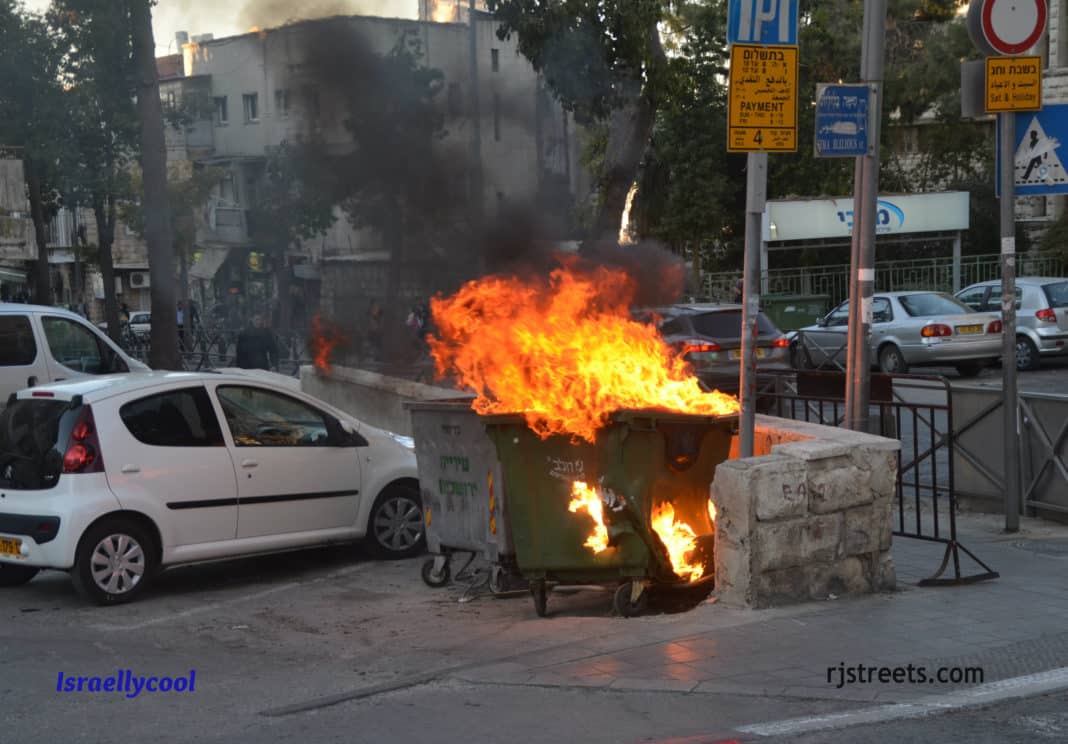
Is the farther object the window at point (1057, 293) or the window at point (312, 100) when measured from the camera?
the window at point (1057, 293)

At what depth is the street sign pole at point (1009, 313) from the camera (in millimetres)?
9039

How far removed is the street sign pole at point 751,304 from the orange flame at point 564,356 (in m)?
0.17

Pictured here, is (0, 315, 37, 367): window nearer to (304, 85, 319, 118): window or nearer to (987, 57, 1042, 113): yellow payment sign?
(304, 85, 319, 118): window

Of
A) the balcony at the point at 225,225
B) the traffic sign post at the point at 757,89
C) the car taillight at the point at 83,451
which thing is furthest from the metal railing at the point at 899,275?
the car taillight at the point at 83,451

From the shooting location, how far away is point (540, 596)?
7.42 m

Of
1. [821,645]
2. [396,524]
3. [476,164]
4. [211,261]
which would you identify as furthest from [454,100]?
[211,261]

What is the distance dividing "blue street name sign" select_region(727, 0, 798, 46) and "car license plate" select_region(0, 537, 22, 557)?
5.33 meters

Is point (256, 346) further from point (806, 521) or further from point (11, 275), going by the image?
point (11, 275)

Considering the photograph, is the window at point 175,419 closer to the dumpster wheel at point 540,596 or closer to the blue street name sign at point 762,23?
the dumpster wheel at point 540,596

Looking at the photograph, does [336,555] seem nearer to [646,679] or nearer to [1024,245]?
[646,679]

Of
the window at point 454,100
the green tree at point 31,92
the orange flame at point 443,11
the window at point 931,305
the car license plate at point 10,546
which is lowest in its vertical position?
the car license plate at point 10,546

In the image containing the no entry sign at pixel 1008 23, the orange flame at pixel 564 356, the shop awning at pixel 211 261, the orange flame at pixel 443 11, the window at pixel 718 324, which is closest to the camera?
the orange flame at pixel 564 356

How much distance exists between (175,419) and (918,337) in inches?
604

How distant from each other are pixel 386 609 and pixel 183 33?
8.78 metres
